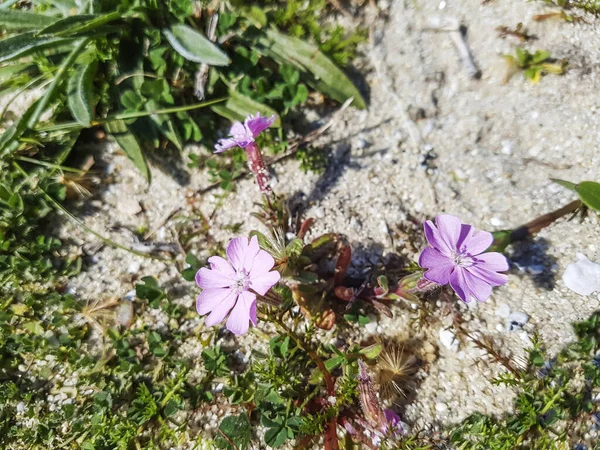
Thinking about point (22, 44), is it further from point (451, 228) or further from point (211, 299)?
point (451, 228)

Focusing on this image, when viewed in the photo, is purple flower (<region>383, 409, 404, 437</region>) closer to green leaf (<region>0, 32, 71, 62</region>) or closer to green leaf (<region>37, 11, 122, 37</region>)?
green leaf (<region>37, 11, 122, 37</region>)

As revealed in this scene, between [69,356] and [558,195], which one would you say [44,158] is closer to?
[69,356]

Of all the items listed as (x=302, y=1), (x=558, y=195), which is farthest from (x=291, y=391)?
(x=302, y=1)

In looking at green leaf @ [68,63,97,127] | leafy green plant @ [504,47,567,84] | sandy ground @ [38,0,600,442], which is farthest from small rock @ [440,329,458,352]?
green leaf @ [68,63,97,127]

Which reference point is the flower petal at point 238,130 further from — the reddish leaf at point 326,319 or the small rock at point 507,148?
the small rock at point 507,148

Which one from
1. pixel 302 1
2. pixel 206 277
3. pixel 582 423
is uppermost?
pixel 302 1

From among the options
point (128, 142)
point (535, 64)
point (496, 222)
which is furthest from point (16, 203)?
point (535, 64)

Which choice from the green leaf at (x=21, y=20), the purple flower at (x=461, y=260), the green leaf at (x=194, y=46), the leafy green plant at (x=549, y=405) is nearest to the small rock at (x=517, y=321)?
the leafy green plant at (x=549, y=405)
